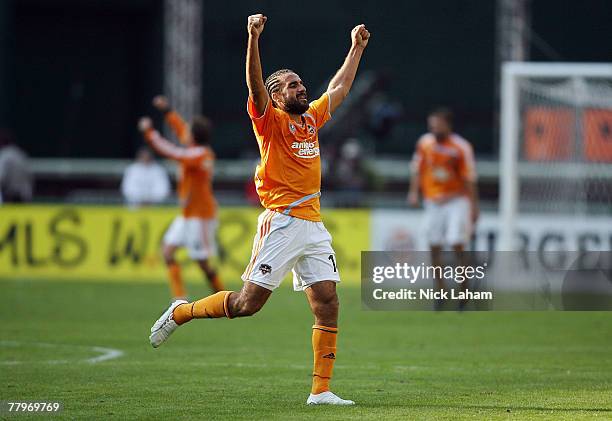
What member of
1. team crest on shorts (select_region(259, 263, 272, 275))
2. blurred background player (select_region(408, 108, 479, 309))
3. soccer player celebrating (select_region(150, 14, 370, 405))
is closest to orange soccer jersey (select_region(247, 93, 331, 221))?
soccer player celebrating (select_region(150, 14, 370, 405))

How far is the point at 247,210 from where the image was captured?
74.4ft

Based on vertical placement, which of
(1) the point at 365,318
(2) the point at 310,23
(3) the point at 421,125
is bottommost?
(1) the point at 365,318

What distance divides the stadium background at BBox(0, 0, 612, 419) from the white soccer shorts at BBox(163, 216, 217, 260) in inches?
36.5

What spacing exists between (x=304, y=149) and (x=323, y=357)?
4.84 feet

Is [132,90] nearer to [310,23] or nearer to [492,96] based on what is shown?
[310,23]

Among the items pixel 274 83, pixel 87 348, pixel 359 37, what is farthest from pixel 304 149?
pixel 87 348

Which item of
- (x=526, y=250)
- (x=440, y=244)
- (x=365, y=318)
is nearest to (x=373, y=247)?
(x=526, y=250)

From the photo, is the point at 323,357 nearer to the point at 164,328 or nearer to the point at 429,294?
the point at 164,328

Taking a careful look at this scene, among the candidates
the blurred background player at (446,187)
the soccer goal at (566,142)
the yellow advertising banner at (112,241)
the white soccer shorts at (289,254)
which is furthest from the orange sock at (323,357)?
the yellow advertising banner at (112,241)

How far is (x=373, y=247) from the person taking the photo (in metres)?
22.3

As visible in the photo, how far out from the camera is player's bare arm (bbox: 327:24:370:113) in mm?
9922

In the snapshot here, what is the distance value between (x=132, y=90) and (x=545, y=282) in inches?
757

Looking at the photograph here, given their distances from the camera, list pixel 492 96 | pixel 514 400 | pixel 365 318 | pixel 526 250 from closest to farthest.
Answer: pixel 514 400
pixel 365 318
pixel 526 250
pixel 492 96

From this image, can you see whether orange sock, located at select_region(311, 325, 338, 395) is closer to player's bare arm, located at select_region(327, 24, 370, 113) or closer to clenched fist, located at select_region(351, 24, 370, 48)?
player's bare arm, located at select_region(327, 24, 370, 113)
